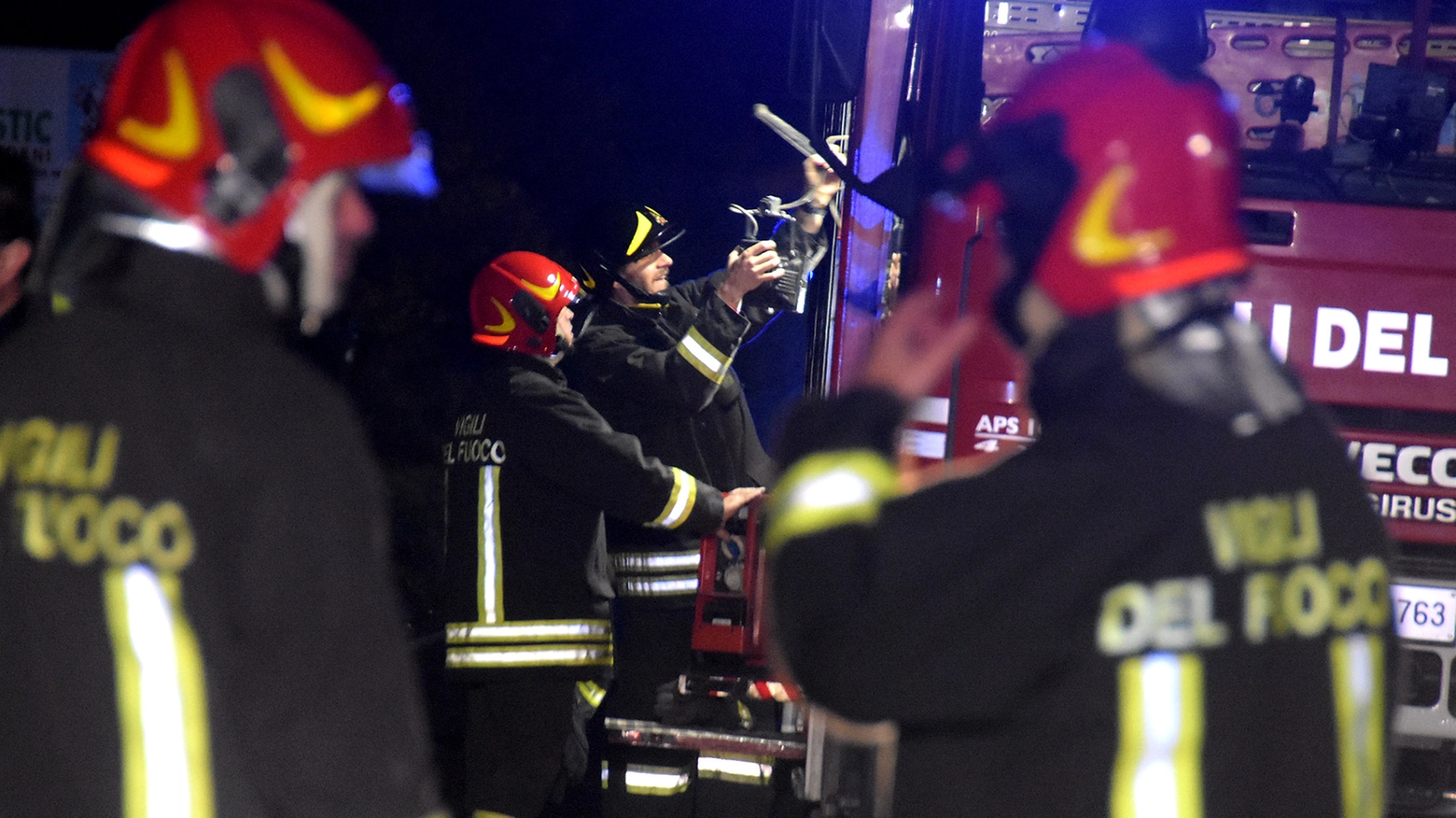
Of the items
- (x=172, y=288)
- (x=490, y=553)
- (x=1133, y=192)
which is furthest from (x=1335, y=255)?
(x=172, y=288)

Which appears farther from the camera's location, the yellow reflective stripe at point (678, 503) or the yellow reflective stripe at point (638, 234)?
the yellow reflective stripe at point (638, 234)

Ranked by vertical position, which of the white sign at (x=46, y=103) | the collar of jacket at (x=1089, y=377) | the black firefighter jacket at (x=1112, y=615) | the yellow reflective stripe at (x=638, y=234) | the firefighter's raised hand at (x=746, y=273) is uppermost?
the white sign at (x=46, y=103)

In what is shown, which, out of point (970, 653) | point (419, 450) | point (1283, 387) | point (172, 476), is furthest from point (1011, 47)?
point (419, 450)

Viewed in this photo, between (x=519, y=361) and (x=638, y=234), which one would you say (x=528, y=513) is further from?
(x=638, y=234)

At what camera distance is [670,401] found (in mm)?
5691

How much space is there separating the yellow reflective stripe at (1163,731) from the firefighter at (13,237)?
3.17 meters

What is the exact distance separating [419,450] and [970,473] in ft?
45.9

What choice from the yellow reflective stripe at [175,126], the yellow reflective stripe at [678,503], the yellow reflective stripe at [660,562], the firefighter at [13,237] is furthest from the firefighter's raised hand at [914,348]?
the yellow reflective stripe at [660,562]

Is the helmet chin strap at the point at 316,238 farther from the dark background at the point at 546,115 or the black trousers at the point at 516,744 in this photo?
the dark background at the point at 546,115

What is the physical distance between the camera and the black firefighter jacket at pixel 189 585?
62.3 inches

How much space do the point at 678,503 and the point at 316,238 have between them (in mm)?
3502

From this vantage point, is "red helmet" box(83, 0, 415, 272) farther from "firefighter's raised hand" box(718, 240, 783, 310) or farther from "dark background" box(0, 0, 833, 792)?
"dark background" box(0, 0, 833, 792)

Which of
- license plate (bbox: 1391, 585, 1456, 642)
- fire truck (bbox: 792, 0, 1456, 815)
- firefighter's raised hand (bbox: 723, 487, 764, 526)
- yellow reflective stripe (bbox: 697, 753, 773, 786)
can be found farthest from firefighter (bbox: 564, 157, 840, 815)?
license plate (bbox: 1391, 585, 1456, 642)

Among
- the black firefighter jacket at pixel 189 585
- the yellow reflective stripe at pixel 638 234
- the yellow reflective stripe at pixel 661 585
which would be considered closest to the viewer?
the black firefighter jacket at pixel 189 585
